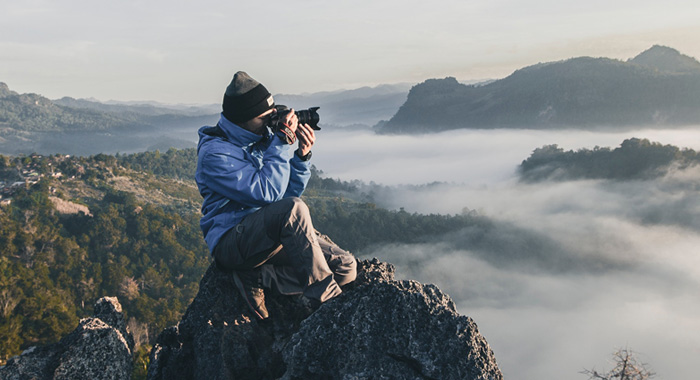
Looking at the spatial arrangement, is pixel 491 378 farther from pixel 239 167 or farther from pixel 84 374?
pixel 84 374

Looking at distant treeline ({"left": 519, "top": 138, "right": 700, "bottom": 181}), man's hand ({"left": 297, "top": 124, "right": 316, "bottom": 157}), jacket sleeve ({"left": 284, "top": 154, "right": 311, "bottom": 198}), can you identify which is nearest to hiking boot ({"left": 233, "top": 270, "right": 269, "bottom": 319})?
jacket sleeve ({"left": 284, "top": 154, "right": 311, "bottom": 198})

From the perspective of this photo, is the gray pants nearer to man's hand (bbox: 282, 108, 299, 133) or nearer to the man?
the man

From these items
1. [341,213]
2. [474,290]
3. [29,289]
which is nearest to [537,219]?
[474,290]

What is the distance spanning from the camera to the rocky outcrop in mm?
3932

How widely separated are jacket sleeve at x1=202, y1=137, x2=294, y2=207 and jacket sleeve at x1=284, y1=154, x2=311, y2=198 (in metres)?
0.39

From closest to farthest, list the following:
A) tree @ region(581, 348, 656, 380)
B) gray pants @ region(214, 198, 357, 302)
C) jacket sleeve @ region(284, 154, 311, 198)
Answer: gray pants @ region(214, 198, 357, 302) < jacket sleeve @ region(284, 154, 311, 198) < tree @ region(581, 348, 656, 380)

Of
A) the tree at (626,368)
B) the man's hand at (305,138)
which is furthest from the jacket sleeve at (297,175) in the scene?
the tree at (626,368)

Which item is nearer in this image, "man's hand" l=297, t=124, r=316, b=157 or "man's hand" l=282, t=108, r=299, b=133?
"man's hand" l=282, t=108, r=299, b=133

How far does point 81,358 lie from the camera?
16.4 ft

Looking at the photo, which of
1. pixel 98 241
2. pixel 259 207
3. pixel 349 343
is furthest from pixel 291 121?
pixel 98 241

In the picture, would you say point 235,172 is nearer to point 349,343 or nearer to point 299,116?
point 299,116

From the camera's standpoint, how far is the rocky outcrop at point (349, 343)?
12.9ft

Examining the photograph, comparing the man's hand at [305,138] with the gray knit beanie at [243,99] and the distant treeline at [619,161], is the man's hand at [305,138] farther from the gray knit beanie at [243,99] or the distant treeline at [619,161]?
the distant treeline at [619,161]

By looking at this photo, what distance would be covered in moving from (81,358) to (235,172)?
2501 millimetres
